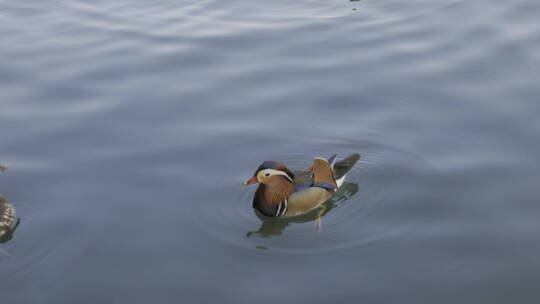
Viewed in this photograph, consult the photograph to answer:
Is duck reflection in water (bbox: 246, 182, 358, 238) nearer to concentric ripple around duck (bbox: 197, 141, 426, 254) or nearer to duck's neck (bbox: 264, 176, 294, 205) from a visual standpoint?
concentric ripple around duck (bbox: 197, 141, 426, 254)

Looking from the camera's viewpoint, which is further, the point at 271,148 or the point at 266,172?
the point at 271,148

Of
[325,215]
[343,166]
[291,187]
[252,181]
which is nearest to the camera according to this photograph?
[325,215]

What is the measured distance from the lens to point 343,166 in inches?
350

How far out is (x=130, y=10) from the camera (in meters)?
16.0

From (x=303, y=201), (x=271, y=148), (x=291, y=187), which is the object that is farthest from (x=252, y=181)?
(x=271, y=148)

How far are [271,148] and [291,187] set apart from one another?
123 centimetres

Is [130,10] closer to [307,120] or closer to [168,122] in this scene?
[168,122]

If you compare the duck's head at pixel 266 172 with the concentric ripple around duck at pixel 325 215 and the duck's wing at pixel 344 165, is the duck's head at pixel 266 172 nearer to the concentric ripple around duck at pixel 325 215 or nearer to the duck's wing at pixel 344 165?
the concentric ripple around duck at pixel 325 215

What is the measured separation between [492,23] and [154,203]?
7.88 m

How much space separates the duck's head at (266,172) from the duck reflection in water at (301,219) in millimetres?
380

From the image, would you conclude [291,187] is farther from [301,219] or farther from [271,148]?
→ [271,148]

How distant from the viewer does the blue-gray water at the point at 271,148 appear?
287 inches

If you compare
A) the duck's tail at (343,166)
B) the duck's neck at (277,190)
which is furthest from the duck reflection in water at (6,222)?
the duck's tail at (343,166)

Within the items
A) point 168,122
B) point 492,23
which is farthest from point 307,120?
point 492,23
